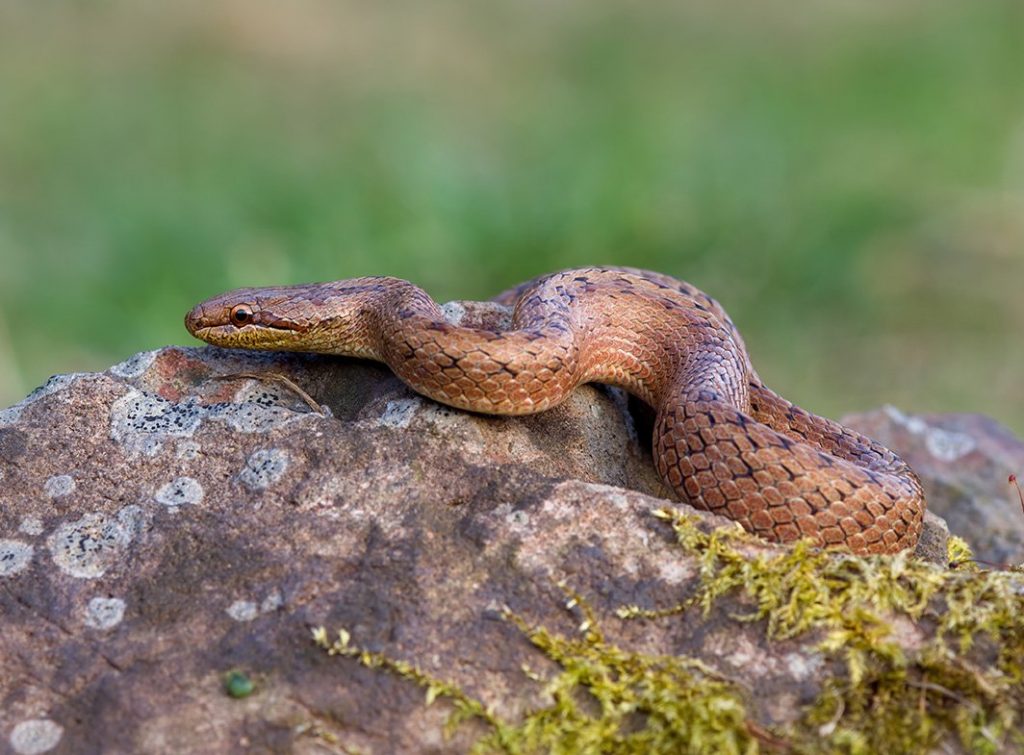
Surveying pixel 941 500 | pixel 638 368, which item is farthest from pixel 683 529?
pixel 941 500

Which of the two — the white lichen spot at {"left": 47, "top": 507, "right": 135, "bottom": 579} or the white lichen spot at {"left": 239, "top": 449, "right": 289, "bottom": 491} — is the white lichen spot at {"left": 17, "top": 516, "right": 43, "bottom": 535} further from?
the white lichen spot at {"left": 239, "top": 449, "right": 289, "bottom": 491}

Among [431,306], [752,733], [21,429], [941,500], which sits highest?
[941,500]

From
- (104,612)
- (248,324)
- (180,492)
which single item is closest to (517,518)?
(180,492)

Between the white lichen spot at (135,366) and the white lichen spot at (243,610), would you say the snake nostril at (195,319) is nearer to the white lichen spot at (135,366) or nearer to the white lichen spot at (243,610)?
the white lichen spot at (135,366)

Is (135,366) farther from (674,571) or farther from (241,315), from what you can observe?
(674,571)

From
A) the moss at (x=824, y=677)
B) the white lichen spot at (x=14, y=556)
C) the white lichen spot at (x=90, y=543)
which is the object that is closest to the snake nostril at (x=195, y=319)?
the white lichen spot at (x=90, y=543)

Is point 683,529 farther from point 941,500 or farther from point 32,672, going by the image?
point 941,500

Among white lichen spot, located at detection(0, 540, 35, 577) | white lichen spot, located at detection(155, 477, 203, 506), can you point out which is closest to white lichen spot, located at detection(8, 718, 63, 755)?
white lichen spot, located at detection(0, 540, 35, 577)
